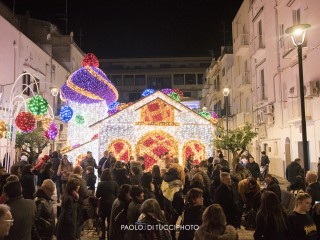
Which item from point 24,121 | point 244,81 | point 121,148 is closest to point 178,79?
point 244,81

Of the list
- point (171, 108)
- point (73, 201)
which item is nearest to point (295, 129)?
point (171, 108)

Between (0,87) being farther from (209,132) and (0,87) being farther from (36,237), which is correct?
(36,237)

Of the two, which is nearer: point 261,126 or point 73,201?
point 73,201

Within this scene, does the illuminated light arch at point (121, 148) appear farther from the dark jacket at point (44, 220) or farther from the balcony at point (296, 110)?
the dark jacket at point (44, 220)

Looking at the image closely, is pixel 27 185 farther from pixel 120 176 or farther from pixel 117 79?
pixel 117 79

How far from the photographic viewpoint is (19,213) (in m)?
5.41

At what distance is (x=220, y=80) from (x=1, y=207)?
135 feet

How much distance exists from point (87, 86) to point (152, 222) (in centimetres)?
1586

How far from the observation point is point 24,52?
29.0 meters

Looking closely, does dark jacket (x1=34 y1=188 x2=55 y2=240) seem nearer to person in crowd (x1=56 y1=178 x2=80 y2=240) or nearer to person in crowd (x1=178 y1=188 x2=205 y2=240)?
person in crowd (x1=56 y1=178 x2=80 y2=240)

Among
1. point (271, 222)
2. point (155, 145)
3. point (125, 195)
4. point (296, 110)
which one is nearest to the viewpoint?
point (271, 222)

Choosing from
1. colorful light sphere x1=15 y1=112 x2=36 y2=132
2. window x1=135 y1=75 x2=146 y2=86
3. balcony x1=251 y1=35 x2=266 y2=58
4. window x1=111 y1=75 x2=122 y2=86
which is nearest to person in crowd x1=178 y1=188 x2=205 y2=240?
colorful light sphere x1=15 y1=112 x2=36 y2=132

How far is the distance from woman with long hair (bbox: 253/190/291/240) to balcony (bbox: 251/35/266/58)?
74.1 feet

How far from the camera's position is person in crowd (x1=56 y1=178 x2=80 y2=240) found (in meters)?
6.55
